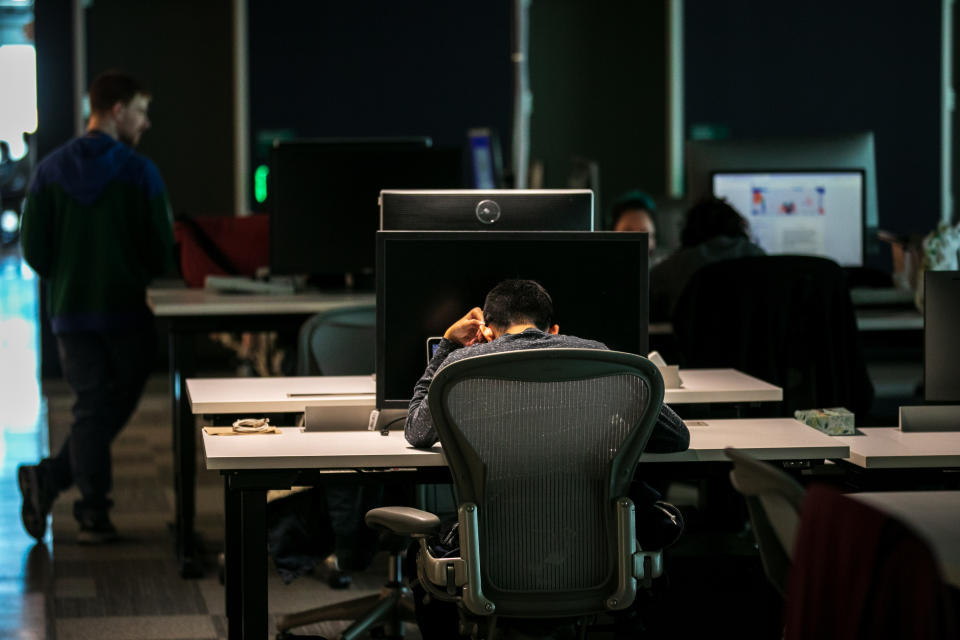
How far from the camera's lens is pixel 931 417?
3105 millimetres

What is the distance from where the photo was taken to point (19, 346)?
437 inches

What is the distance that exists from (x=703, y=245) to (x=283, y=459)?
239cm

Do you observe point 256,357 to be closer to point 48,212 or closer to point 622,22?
point 48,212

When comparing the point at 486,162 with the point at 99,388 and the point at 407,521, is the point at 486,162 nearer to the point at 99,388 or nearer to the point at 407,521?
the point at 99,388

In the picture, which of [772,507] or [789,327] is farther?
[789,327]

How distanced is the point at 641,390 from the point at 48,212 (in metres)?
2.83

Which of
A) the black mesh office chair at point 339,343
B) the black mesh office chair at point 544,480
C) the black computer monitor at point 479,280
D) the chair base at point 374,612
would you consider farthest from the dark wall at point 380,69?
the black mesh office chair at point 544,480

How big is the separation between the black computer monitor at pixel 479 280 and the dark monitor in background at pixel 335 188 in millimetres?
1887

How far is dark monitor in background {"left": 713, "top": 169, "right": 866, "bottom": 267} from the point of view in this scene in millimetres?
4891

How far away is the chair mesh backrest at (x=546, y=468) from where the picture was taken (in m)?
2.47

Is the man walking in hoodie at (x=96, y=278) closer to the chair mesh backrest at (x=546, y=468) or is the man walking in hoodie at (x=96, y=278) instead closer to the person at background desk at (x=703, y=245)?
the person at background desk at (x=703, y=245)

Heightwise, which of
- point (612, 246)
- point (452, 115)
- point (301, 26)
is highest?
point (301, 26)

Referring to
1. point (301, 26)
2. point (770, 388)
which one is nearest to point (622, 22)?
point (301, 26)

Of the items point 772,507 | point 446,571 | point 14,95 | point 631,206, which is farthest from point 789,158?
point 14,95
